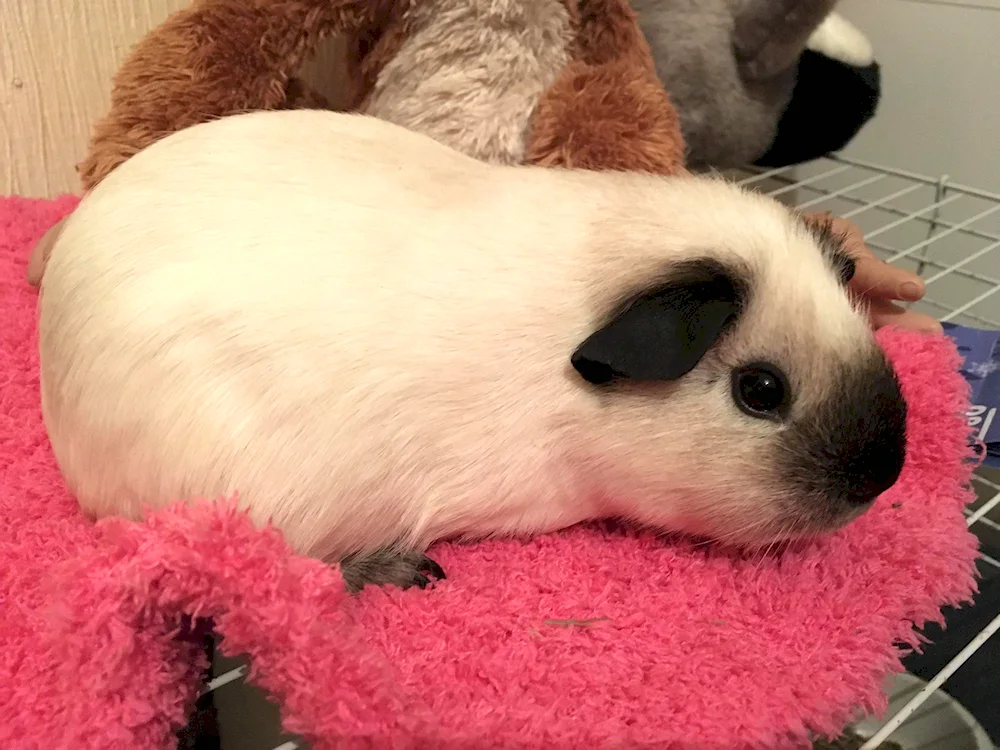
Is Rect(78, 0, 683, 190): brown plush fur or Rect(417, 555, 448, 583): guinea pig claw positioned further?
Rect(78, 0, 683, 190): brown plush fur

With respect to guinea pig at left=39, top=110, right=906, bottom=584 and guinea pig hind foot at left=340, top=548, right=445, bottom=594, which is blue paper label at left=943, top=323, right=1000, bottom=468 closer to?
guinea pig at left=39, top=110, right=906, bottom=584

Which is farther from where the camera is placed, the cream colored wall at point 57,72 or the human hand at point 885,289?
the cream colored wall at point 57,72

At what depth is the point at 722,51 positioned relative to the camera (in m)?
1.27

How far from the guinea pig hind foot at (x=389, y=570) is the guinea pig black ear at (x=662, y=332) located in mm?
243

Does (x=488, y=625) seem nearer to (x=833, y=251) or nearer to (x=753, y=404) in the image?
(x=753, y=404)

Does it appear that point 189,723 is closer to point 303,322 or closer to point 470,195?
point 303,322

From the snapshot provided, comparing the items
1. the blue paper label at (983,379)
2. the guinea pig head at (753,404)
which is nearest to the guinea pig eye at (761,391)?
the guinea pig head at (753,404)

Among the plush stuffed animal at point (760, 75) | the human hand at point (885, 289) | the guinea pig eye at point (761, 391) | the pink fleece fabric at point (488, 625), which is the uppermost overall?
the plush stuffed animal at point (760, 75)

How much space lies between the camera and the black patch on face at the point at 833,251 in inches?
32.9

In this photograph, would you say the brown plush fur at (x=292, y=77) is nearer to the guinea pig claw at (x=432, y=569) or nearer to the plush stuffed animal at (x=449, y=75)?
the plush stuffed animal at (x=449, y=75)

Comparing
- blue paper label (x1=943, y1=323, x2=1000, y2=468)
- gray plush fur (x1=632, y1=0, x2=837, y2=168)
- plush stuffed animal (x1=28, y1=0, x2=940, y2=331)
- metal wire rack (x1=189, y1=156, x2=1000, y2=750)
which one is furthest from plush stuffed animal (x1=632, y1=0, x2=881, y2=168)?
blue paper label (x1=943, y1=323, x2=1000, y2=468)

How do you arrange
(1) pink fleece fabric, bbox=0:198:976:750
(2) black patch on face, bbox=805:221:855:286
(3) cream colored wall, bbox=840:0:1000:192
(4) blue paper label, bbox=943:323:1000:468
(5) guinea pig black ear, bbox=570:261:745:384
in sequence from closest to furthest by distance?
(1) pink fleece fabric, bbox=0:198:976:750, (5) guinea pig black ear, bbox=570:261:745:384, (2) black patch on face, bbox=805:221:855:286, (4) blue paper label, bbox=943:323:1000:468, (3) cream colored wall, bbox=840:0:1000:192

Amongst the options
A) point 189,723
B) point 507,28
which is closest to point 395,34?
point 507,28

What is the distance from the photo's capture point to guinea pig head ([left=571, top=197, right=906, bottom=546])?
2.37ft
